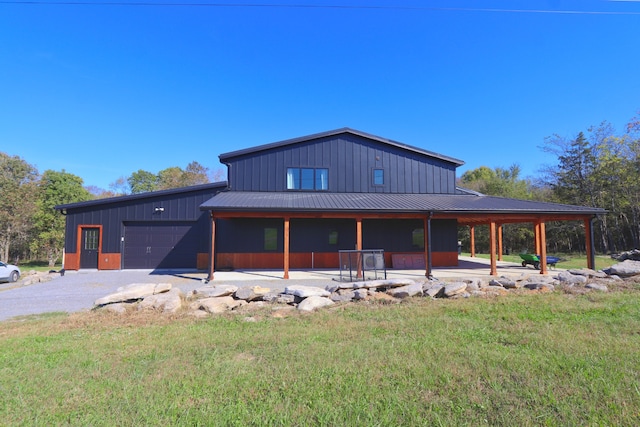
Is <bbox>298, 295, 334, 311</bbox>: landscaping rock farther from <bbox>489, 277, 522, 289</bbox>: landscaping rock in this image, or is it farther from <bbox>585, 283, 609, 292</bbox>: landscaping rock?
<bbox>585, 283, 609, 292</bbox>: landscaping rock

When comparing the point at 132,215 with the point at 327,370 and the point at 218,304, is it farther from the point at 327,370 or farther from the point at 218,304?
the point at 327,370

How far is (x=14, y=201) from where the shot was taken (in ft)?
71.5

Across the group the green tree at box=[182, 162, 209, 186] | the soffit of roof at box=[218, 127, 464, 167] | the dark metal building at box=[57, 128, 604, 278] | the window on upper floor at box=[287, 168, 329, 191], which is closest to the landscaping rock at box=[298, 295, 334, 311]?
the dark metal building at box=[57, 128, 604, 278]

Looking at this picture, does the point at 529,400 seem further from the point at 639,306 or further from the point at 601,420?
the point at 639,306

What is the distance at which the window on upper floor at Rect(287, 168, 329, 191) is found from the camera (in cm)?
1502

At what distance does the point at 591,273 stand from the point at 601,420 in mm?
9539

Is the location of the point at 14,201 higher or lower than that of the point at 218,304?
higher

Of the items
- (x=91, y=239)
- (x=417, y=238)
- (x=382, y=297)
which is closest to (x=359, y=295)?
Result: (x=382, y=297)

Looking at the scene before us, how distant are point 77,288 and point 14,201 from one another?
19275 millimetres

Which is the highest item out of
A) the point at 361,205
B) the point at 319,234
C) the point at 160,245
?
the point at 361,205

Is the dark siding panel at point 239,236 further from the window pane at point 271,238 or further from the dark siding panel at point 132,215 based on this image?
the dark siding panel at point 132,215

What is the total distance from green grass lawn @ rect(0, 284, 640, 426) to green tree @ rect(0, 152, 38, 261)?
23380 mm

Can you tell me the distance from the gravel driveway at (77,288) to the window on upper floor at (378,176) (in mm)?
7157

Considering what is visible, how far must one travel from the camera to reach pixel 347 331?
474 cm
